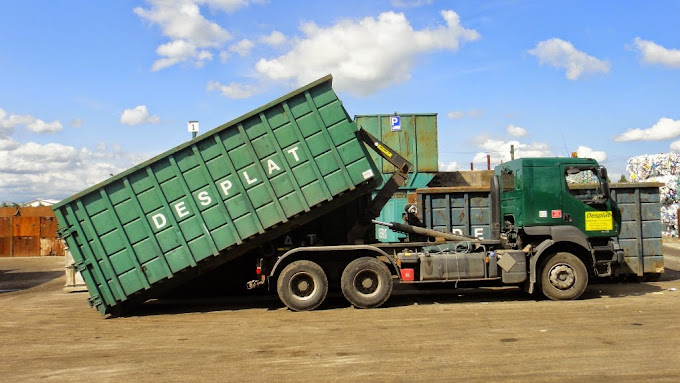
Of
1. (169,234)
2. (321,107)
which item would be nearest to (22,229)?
(169,234)

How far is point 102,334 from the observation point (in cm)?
820

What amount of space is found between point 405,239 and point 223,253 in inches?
156

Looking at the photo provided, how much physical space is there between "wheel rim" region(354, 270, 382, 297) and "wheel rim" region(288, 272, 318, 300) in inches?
31.9

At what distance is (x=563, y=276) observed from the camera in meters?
9.98

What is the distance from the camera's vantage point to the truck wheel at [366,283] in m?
9.71

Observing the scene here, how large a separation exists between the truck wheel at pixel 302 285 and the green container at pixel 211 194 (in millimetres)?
1027

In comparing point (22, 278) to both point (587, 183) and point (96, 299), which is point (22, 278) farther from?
point (587, 183)

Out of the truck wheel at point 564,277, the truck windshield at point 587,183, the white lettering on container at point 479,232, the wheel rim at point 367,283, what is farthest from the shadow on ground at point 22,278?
the truck windshield at point 587,183

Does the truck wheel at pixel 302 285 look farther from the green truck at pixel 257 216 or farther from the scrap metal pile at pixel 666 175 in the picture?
the scrap metal pile at pixel 666 175

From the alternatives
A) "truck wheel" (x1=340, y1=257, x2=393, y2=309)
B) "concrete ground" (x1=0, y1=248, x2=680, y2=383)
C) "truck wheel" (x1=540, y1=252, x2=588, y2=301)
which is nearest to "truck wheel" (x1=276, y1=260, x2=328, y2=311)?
"concrete ground" (x1=0, y1=248, x2=680, y2=383)

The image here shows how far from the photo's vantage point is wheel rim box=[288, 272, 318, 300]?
9.73 meters

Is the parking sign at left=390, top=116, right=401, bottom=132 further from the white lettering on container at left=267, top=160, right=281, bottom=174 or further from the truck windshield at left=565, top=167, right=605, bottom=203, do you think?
the white lettering on container at left=267, top=160, right=281, bottom=174

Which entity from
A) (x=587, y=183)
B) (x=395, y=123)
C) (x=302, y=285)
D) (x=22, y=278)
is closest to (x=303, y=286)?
(x=302, y=285)

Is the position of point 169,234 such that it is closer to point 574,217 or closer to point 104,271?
point 104,271
